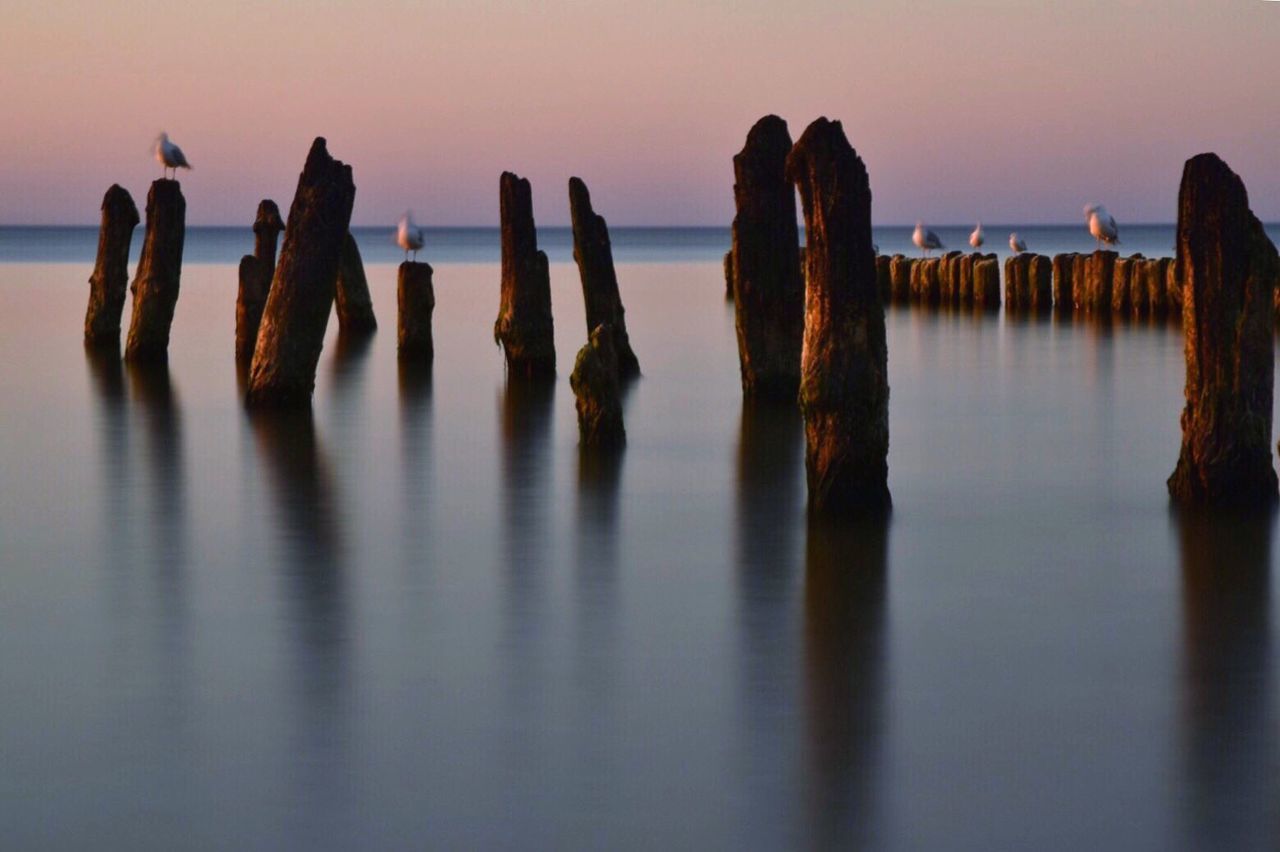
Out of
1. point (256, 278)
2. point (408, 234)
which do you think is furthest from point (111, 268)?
point (408, 234)

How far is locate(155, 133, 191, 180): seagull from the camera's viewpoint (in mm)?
21016

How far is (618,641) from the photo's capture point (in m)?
6.05

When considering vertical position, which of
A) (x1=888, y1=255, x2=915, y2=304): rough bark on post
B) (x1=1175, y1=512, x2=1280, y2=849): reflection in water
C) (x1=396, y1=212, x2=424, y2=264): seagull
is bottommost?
(x1=1175, y1=512, x2=1280, y2=849): reflection in water

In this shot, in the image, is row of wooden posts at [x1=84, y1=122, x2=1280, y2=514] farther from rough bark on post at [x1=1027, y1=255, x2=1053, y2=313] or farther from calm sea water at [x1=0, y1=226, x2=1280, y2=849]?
rough bark on post at [x1=1027, y1=255, x2=1053, y2=313]

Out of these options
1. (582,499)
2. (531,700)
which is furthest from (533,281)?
(531,700)

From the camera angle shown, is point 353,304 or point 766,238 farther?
point 353,304

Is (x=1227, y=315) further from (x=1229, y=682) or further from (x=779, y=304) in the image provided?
(x=779, y=304)

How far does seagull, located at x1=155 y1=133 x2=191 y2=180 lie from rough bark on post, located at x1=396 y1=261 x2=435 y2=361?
5199 millimetres

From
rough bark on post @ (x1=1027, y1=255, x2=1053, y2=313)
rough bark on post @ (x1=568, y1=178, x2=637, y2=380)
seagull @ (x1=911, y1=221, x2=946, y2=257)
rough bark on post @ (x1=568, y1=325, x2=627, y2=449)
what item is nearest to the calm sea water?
rough bark on post @ (x1=568, y1=325, x2=627, y2=449)

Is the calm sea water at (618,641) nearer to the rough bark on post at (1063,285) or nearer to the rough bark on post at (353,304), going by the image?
the rough bark on post at (353,304)

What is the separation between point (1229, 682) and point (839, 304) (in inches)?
97.7

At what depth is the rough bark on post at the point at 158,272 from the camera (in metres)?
15.2

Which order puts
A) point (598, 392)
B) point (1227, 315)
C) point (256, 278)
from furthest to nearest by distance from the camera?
point (256, 278), point (598, 392), point (1227, 315)

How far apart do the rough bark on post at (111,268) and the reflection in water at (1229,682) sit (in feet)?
34.6
